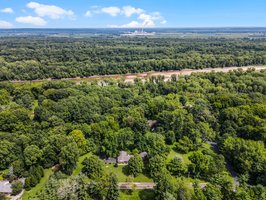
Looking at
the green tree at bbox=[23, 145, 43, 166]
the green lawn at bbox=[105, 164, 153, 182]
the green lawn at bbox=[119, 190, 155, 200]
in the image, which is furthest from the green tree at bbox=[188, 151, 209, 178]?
the green tree at bbox=[23, 145, 43, 166]

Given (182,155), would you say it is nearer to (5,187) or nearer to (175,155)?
(175,155)

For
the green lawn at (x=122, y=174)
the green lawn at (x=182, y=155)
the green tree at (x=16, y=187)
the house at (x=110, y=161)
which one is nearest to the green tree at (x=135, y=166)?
the green lawn at (x=122, y=174)

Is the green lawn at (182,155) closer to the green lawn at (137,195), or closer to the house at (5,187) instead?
the green lawn at (137,195)

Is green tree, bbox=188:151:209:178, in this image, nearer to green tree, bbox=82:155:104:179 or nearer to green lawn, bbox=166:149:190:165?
green lawn, bbox=166:149:190:165

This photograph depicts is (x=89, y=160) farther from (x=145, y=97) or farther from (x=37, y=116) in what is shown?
(x=145, y=97)

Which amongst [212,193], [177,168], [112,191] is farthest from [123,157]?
[212,193]

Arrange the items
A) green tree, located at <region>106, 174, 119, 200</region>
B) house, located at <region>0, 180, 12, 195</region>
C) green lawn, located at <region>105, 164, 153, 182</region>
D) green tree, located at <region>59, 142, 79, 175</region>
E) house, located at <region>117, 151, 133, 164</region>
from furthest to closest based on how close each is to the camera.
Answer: house, located at <region>117, 151, 133, 164</region> < green tree, located at <region>59, 142, 79, 175</region> < green lawn, located at <region>105, 164, 153, 182</region> < house, located at <region>0, 180, 12, 195</region> < green tree, located at <region>106, 174, 119, 200</region>

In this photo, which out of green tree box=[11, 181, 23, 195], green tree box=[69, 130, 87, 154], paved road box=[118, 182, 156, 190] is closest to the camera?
green tree box=[11, 181, 23, 195]
